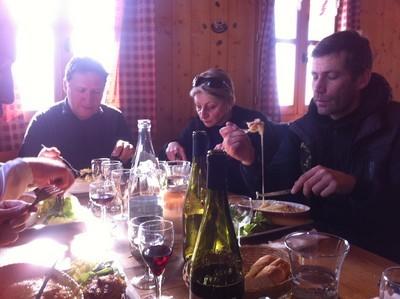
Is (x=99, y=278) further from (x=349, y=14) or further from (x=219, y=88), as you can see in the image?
(x=349, y=14)

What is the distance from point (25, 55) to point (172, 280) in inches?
99.1

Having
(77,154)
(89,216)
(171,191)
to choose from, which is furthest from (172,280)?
(77,154)

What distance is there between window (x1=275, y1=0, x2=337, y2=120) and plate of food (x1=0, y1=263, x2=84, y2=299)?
3.66 m

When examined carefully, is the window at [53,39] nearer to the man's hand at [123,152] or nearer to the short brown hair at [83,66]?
the short brown hair at [83,66]

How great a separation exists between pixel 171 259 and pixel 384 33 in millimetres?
4690

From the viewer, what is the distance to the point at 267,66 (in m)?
3.88

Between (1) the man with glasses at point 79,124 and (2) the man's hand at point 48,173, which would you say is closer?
(2) the man's hand at point 48,173

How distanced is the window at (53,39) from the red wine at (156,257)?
239 centimetres

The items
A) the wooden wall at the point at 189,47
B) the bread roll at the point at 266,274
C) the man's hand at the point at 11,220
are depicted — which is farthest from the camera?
the wooden wall at the point at 189,47

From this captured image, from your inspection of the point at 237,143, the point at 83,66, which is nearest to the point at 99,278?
the point at 237,143

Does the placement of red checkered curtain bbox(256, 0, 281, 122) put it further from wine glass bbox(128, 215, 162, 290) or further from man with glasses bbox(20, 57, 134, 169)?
wine glass bbox(128, 215, 162, 290)

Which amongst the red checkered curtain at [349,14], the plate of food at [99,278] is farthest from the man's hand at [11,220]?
the red checkered curtain at [349,14]

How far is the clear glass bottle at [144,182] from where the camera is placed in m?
1.16

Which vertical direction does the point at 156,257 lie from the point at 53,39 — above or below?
below
